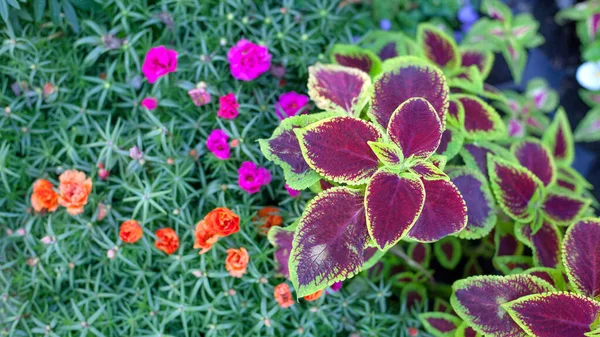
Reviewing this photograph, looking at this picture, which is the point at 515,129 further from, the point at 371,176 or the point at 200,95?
the point at 200,95

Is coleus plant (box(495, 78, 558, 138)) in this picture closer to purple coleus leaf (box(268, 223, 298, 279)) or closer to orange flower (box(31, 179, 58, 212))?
purple coleus leaf (box(268, 223, 298, 279))

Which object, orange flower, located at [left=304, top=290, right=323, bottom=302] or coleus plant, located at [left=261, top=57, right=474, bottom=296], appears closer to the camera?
coleus plant, located at [left=261, top=57, right=474, bottom=296]

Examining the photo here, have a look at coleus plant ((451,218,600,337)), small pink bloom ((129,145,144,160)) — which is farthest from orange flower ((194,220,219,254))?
coleus plant ((451,218,600,337))

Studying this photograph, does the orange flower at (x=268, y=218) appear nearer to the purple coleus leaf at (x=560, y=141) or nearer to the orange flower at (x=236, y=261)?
the orange flower at (x=236, y=261)

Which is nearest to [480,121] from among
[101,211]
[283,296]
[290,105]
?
[290,105]

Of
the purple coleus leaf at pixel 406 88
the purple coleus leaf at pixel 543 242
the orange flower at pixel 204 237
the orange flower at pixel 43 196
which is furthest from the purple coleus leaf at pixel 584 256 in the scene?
the orange flower at pixel 43 196

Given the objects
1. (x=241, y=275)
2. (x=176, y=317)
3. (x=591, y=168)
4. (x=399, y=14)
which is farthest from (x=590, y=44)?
(x=176, y=317)
